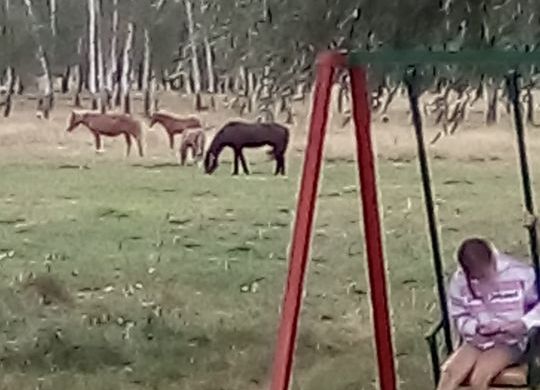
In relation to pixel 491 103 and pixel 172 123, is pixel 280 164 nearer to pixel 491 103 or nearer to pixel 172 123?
pixel 172 123

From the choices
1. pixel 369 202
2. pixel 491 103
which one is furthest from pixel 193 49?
pixel 369 202

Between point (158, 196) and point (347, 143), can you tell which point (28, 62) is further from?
point (347, 143)

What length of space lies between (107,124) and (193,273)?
47cm

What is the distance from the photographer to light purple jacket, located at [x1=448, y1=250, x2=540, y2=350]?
264 centimetres

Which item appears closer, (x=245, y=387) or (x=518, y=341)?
(x=518, y=341)

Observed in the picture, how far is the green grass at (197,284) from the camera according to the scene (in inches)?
150

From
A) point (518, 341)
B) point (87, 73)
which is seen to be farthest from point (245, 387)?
point (518, 341)

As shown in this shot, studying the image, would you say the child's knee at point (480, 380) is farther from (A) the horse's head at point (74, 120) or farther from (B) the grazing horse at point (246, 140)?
(A) the horse's head at point (74, 120)

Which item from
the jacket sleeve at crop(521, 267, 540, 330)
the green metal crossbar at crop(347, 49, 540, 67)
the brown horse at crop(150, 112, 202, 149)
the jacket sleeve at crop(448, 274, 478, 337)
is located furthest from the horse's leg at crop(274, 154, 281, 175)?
the green metal crossbar at crop(347, 49, 540, 67)

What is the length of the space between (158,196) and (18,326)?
1.72ft

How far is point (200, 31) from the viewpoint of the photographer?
141 inches

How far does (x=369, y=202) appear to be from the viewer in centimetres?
244

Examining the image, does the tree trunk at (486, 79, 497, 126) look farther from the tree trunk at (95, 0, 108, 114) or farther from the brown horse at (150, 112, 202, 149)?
the tree trunk at (95, 0, 108, 114)

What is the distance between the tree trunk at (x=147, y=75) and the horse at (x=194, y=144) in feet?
0.37
